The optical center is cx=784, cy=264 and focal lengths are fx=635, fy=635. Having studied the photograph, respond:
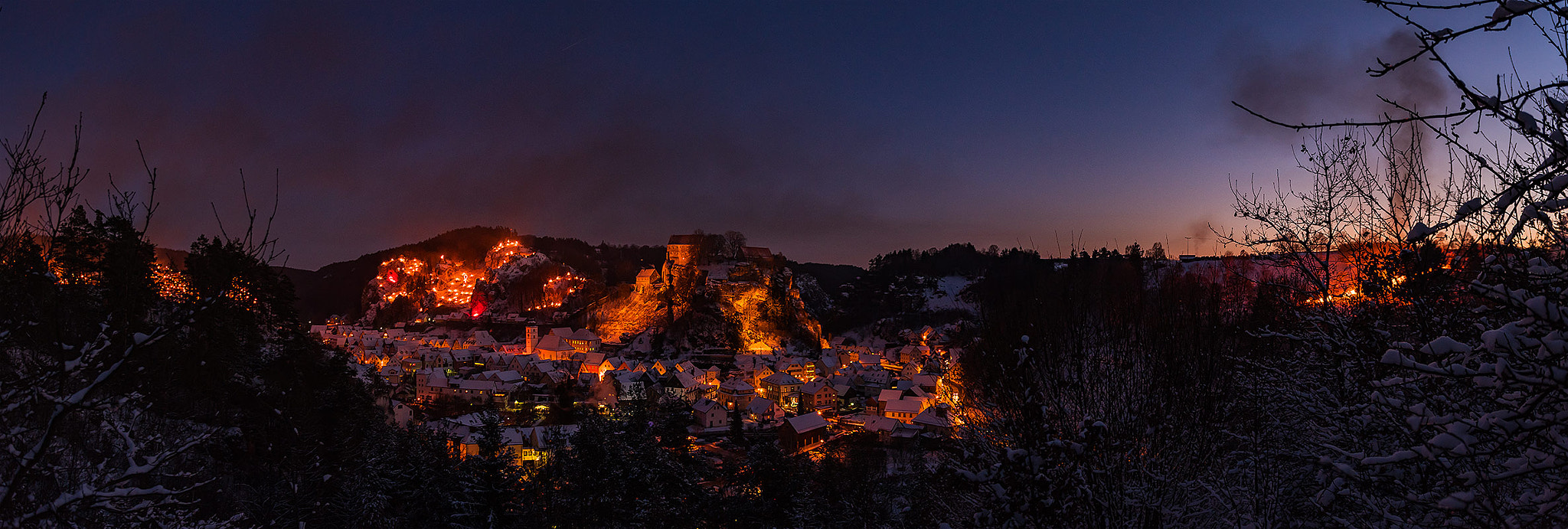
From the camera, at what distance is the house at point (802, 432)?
26297 millimetres

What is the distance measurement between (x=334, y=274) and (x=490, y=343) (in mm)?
59172

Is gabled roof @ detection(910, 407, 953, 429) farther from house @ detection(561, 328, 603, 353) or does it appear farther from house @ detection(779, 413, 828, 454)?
house @ detection(561, 328, 603, 353)

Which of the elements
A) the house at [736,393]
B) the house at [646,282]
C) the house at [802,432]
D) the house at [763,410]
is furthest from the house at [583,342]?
the house at [802,432]

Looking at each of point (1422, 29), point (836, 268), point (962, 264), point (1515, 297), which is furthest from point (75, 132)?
point (836, 268)

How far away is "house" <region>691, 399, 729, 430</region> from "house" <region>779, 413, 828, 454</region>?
438 centimetres

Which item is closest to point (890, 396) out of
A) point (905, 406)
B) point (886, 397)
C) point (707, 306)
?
point (886, 397)

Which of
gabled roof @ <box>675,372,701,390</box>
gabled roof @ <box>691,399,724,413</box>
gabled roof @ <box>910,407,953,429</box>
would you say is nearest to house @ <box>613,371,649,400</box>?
gabled roof @ <box>675,372,701,390</box>

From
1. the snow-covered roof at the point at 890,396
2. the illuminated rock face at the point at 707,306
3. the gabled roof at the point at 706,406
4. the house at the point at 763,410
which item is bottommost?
the house at the point at 763,410

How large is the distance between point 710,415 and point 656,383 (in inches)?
307

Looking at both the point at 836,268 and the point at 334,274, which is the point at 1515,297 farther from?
the point at 334,274

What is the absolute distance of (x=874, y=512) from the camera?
48.5 ft

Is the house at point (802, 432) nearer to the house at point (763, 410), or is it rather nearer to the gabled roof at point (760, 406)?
the house at point (763, 410)

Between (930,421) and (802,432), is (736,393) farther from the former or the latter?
(930,421)

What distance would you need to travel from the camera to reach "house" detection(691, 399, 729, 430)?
3080 centimetres
